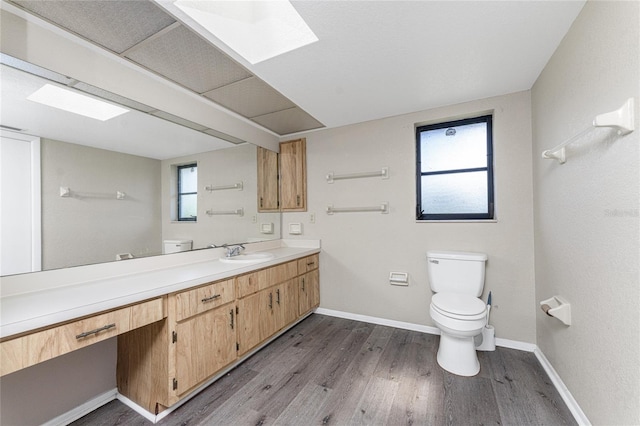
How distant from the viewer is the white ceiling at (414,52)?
1.26 metres

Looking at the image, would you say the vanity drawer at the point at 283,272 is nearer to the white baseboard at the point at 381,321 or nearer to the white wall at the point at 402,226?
the white wall at the point at 402,226

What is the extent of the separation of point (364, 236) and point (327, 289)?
30.3 inches

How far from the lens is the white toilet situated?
1686 mm

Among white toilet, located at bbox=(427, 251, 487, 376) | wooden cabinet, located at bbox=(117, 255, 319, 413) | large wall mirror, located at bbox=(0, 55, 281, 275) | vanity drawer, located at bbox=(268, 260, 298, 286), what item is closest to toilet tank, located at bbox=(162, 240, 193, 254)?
large wall mirror, located at bbox=(0, 55, 281, 275)

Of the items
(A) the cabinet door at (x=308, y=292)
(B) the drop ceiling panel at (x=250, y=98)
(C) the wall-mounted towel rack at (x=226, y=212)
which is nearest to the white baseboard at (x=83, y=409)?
(C) the wall-mounted towel rack at (x=226, y=212)

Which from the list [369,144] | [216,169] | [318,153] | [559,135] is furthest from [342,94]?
[559,135]

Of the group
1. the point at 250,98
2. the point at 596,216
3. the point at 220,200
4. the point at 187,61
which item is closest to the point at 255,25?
the point at 187,61

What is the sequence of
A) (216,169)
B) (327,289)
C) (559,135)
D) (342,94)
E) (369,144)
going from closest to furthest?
(559,135) → (342,94) → (216,169) → (369,144) → (327,289)

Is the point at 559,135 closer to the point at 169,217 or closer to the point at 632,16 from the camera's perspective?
the point at 632,16

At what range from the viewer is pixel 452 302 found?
72.1 inches

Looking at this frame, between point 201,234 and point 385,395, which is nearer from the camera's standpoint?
point 385,395

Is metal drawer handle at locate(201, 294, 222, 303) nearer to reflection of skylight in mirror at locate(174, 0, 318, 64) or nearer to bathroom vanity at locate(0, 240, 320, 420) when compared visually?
bathroom vanity at locate(0, 240, 320, 420)

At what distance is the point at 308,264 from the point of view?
8.83 feet

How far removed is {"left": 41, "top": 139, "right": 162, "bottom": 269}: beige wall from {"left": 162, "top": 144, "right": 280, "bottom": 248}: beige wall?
4.3 inches
